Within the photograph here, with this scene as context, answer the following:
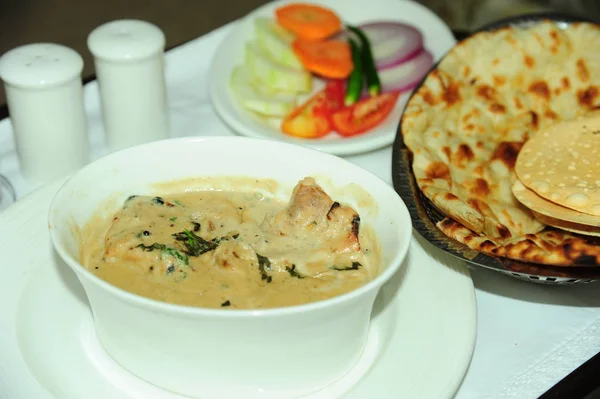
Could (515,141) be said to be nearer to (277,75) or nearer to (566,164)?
(566,164)

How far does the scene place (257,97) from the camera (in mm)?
3447

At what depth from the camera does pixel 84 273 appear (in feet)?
6.09

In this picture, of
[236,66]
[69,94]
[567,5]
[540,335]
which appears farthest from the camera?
[567,5]

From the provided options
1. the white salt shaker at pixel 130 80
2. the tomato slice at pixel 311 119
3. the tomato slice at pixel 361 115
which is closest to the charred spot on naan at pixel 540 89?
the tomato slice at pixel 361 115

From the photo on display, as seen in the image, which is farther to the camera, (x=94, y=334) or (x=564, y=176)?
(x=564, y=176)

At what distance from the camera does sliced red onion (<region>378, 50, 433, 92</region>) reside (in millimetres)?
3660

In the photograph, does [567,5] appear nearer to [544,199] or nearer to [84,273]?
[544,199]

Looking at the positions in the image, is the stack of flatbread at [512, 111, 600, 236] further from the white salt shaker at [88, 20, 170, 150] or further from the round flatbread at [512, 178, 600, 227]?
the white salt shaker at [88, 20, 170, 150]

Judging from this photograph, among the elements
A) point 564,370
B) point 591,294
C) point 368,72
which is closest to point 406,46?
point 368,72

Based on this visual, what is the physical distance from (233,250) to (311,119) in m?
1.34

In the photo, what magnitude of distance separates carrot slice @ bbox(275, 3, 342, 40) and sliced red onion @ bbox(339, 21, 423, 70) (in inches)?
3.6

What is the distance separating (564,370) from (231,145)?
3.76ft

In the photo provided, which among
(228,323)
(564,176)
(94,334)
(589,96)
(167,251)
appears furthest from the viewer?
(589,96)

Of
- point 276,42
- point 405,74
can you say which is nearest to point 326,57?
point 276,42
